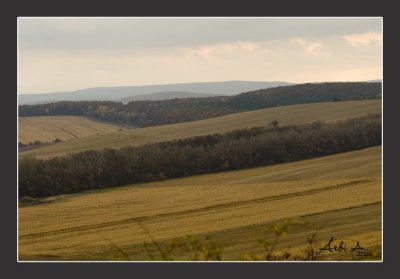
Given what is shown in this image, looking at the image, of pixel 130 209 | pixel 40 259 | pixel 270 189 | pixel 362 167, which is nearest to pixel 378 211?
pixel 362 167

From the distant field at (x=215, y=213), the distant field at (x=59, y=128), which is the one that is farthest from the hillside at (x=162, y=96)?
the distant field at (x=215, y=213)

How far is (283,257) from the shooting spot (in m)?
16.1

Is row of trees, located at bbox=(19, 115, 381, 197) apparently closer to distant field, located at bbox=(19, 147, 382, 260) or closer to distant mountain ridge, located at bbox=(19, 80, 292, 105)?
distant field, located at bbox=(19, 147, 382, 260)

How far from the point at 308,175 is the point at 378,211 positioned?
3.61 meters

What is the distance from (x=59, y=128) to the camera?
22375mm

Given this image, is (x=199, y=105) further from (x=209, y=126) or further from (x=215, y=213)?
(x=215, y=213)

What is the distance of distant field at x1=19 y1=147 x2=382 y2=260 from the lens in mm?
17062

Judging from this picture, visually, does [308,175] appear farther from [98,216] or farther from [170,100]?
[98,216]

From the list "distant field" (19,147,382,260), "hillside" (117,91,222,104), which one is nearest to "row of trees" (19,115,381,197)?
"distant field" (19,147,382,260)

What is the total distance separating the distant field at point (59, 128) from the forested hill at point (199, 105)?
30 cm
